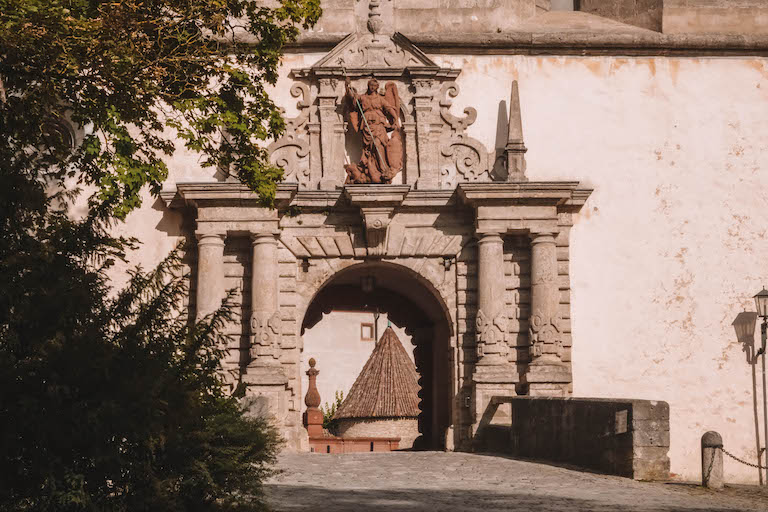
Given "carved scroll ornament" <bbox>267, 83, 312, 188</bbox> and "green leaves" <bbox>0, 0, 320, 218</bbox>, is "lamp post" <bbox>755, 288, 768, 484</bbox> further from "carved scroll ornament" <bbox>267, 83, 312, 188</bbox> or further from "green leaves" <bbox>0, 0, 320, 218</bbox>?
"green leaves" <bbox>0, 0, 320, 218</bbox>

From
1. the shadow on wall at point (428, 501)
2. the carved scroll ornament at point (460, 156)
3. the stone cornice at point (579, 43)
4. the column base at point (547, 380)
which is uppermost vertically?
the stone cornice at point (579, 43)

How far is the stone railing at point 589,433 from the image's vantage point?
36.3 ft

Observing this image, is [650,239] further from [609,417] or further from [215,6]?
[215,6]

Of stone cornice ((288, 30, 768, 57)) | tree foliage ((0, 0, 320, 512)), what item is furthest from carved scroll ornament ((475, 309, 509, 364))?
tree foliage ((0, 0, 320, 512))

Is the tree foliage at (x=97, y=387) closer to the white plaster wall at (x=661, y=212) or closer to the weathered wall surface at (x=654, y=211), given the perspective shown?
the weathered wall surface at (x=654, y=211)

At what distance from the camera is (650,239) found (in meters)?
16.2

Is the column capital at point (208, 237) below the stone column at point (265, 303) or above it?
above

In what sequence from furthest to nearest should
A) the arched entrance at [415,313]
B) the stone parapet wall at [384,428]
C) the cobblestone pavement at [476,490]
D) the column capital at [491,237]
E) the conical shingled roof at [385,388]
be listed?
the conical shingled roof at [385,388]
the stone parapet wall at [384,428]
the arched entrance at [415,313]
the column capital at [491,237]
the cobblestone pavement at [476,490]

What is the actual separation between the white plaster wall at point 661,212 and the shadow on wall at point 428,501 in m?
6.31

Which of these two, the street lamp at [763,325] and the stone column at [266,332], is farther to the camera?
the street lamp at [763,325]

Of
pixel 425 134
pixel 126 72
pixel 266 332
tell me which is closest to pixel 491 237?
pixel 425 134

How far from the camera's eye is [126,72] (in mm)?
10180

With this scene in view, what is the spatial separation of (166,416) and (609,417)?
564cm

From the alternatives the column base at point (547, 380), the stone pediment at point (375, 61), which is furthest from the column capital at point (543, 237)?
the stone pediment at point (375, 61)
